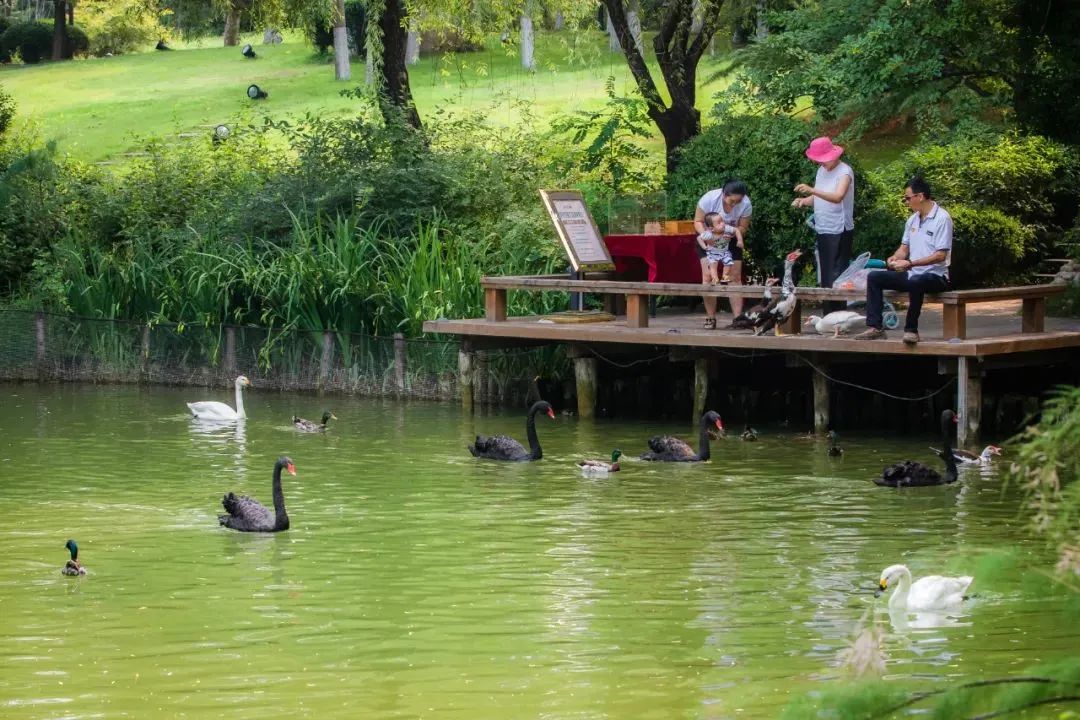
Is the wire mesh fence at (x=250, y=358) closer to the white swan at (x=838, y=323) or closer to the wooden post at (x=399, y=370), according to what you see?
the wooden post at (x=399, y=370)

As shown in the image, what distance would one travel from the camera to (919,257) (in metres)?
17.8

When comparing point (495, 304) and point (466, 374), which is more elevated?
Answer: point (495, 304)

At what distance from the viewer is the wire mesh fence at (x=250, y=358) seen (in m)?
24.1

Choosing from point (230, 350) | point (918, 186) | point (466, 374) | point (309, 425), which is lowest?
point (309, 425)

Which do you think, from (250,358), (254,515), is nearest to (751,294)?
(254,515)

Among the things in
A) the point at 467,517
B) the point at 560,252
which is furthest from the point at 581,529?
the point at 560,252

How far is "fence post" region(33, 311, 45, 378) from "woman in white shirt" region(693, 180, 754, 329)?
435 inches

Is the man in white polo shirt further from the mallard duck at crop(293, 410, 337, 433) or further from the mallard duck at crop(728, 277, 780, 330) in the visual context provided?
the mallard duck at crop(293, 410, 337, 433)

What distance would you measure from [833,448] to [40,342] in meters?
13.4

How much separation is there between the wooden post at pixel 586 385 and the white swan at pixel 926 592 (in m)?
11.4

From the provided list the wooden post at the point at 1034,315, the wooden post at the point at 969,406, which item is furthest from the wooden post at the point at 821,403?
the wooden post at the point at 1034,315

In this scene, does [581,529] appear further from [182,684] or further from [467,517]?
[182,684]

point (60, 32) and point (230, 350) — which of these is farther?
point (60, 32)

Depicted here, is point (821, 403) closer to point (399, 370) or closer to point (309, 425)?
point (309, 425)
